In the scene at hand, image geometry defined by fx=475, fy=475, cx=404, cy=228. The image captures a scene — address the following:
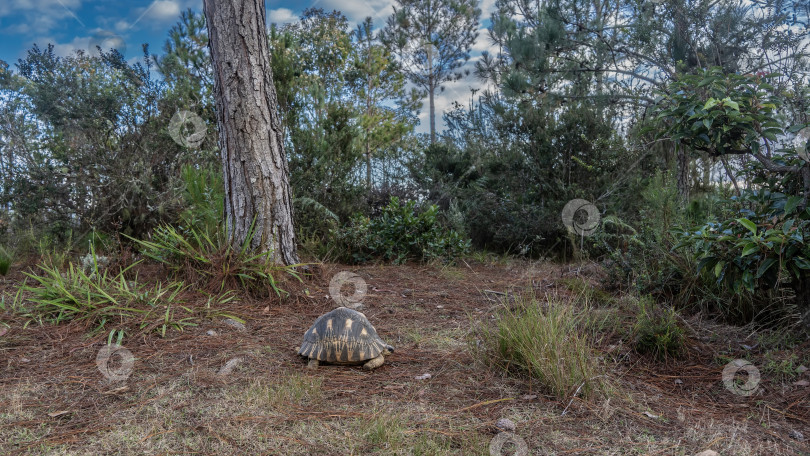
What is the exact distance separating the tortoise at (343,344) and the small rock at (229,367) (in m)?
0.36

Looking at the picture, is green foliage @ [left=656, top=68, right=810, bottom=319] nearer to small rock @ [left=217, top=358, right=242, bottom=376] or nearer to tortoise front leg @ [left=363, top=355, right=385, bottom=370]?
tortoise front leg @ [left=363, top=355, right=385, bottom=370]

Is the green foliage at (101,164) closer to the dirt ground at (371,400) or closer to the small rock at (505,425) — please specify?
the dirt ground at (371,400)

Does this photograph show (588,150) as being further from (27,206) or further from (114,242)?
(27,206)

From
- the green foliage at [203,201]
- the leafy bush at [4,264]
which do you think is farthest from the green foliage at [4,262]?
the green foliage at [203,201]

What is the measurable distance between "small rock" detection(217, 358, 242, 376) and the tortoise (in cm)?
36

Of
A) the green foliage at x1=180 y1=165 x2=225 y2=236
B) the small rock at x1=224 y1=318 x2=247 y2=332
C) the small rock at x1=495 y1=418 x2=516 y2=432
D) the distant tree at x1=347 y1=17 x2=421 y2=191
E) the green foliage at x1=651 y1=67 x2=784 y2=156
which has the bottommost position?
the small rock at x1=495 y1=418 x2=516 y2=432

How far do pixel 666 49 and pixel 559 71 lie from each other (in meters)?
1.74

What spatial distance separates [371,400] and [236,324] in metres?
1.61

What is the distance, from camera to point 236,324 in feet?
11.5

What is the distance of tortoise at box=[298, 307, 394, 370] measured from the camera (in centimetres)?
271

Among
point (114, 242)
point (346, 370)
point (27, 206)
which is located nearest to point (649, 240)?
point (346, 370)

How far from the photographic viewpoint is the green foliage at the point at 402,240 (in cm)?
660

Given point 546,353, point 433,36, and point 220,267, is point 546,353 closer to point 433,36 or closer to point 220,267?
point 220,267

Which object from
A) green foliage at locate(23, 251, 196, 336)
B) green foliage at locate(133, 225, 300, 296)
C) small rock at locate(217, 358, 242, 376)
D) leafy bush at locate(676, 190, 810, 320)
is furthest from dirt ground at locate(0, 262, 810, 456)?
green foliage at locate(133, 225, 300, 296)
